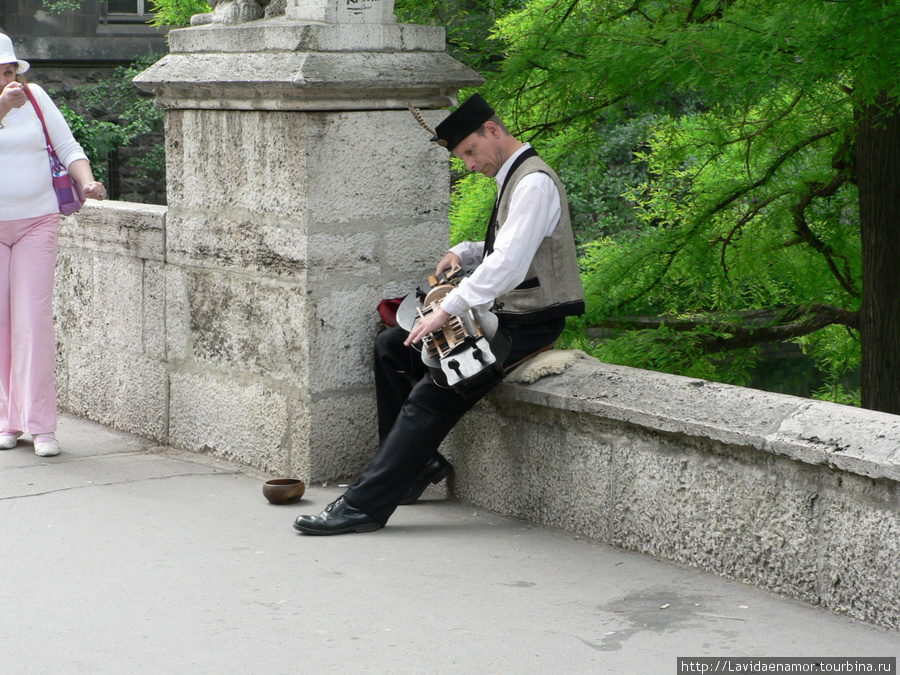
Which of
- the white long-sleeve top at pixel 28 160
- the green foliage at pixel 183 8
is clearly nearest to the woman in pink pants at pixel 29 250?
the white long-sleeve top at pixel 28 160

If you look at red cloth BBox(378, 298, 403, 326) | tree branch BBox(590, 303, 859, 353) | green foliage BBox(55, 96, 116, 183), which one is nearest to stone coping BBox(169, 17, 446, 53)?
red cloth BBox(378, 298, 403, 326)

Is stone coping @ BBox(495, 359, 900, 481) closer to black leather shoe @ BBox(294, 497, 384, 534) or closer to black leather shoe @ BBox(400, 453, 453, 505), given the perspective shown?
black leather shoe @ BBox(400, 453, 453, 505)

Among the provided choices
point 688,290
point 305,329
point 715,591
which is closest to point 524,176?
point 305,329

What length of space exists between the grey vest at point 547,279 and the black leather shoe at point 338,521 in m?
0.82

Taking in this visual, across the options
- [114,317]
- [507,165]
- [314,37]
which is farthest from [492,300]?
[114,317]

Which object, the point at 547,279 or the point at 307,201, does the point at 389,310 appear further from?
the point at 547,279

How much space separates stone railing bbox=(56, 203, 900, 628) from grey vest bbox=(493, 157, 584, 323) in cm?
22

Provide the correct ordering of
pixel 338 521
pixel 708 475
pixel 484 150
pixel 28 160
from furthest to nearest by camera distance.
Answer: pixel 28 160 < pixel 484 150 < pixel 338 521 < pixel 708 475

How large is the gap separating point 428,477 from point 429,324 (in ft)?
2.39

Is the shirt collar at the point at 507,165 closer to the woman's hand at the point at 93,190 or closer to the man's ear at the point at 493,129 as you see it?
the man's ear at the point at 493,129

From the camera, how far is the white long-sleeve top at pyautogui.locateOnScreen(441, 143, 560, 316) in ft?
12.2

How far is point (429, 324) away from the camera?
12.5ft

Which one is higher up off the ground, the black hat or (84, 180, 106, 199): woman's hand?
the black hat

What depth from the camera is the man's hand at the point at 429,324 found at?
149 inches
